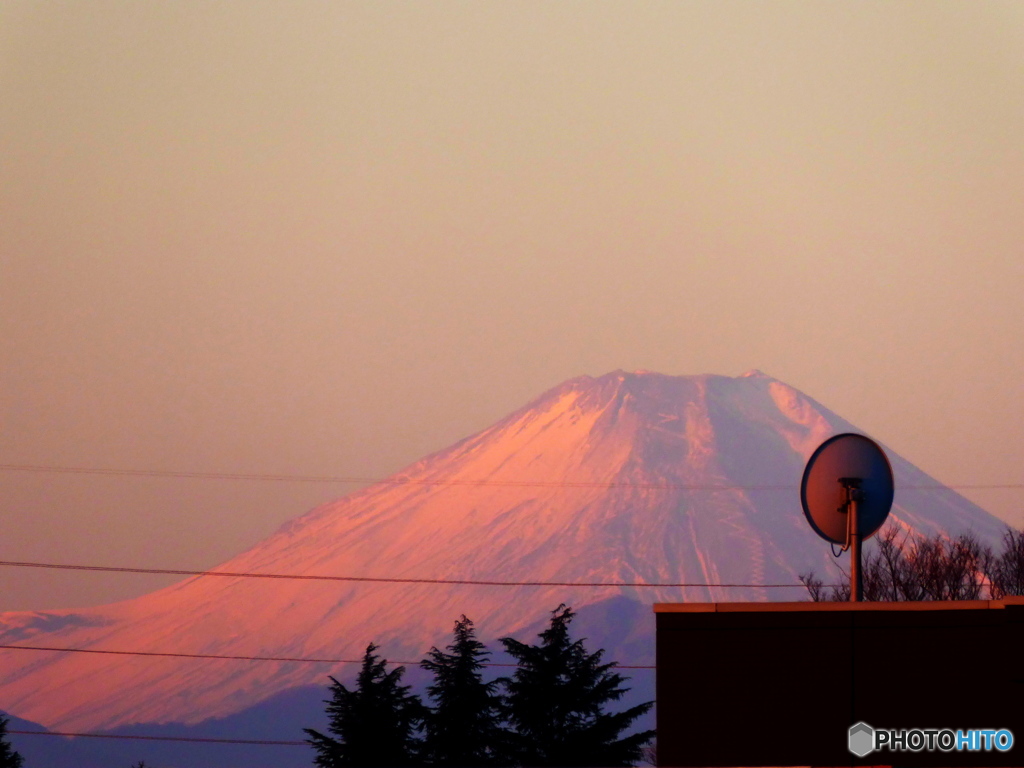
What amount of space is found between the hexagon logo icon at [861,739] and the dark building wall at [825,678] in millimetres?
64

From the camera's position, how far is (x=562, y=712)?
2522 inches

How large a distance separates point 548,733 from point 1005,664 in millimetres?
49226

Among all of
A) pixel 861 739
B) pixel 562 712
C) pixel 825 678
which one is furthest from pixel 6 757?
pixel 861 739

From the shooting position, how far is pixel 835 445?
17.7 m

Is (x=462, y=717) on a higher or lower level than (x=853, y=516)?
higher

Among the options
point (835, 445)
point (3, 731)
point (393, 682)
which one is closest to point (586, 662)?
point (393, 682)

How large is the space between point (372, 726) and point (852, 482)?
4625 cm

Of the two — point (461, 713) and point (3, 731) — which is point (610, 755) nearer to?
point (461, 713)

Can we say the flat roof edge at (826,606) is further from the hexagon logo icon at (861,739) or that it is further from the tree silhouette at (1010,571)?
the tree silhouette at (1010,571)

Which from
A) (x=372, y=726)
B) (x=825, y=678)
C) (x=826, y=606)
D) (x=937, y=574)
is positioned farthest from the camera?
(x=937, y=574)

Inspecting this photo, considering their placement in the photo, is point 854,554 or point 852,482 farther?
point 852,482

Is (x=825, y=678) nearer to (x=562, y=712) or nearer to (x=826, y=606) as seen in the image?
(x=826, y=606)

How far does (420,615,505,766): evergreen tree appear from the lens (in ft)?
201

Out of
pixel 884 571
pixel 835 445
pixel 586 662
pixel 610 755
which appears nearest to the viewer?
pixel 835 445
